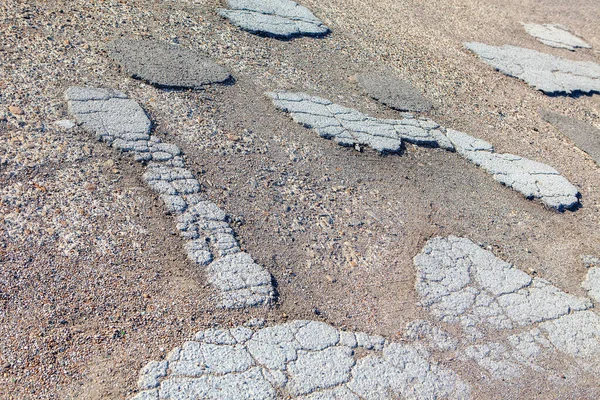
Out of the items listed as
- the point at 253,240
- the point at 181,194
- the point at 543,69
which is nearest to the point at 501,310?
the point at 253,240

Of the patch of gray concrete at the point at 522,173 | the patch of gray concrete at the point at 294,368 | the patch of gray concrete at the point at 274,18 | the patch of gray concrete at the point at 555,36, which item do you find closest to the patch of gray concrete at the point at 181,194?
the patch of gray concrete at the point at 294,368

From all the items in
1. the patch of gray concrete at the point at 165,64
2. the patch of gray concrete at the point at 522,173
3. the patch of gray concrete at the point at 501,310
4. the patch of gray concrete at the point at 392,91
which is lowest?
the patch of gray concrete at the point at 501,310

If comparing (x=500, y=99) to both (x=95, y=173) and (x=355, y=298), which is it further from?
(x=95, y=173)

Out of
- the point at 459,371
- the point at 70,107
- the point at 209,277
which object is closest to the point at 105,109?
the point at 70,107

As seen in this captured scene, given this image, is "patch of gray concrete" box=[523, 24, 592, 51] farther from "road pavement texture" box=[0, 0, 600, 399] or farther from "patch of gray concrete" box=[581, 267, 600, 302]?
"patch of gray concrete" box=[581, 267, 600, 302]

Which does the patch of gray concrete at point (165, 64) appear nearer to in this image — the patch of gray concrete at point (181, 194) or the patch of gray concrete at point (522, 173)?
the patch of gray concrete at point (181, 194)

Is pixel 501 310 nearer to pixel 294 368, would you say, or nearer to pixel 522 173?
pixel 294 368
